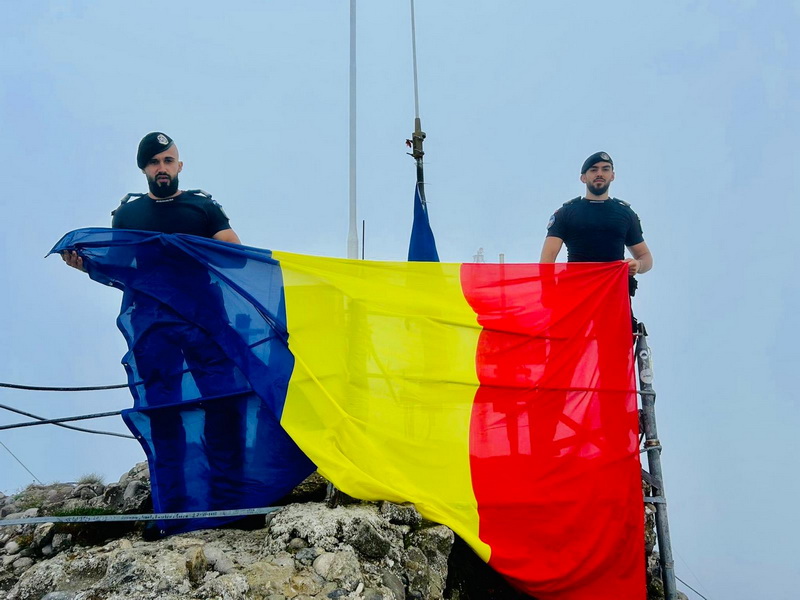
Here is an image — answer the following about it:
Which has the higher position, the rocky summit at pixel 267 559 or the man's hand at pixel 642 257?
the man's hand at pixel 642 257

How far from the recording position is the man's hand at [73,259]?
205 inches

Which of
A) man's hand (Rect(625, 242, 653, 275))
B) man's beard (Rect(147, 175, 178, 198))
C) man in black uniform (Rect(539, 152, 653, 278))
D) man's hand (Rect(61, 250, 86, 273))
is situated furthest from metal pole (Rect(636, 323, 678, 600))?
man's hand (Rect(61, 250, 86, 273))

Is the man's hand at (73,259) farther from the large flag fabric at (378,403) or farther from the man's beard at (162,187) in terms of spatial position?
the man's beard at (162,187)

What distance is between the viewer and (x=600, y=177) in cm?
641

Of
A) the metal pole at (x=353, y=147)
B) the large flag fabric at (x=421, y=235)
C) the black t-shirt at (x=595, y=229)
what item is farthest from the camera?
the large flag fabric at (x=421, y=235)

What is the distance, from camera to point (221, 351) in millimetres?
5254

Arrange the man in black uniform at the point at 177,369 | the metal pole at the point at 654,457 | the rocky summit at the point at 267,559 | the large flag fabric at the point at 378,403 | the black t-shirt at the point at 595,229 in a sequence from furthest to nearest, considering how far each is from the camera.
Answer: the black t-shirt at the point at 595,229 → the metal pole at the point at 654,457 → the man in black uniform at the point at 177,369 → the large flag fabric at the point at 378,403 → the rocky summit at the point at 267,559

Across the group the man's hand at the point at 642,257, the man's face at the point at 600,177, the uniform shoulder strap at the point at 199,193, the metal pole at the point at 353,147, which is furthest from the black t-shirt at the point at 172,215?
the man's hand at the point at 642,257

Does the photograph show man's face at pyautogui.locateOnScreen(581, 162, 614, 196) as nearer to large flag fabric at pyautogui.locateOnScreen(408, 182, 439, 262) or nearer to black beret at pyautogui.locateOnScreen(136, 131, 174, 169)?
large flag fabric at pyautogui.locateOnScreen(408, 182, 439, 262)

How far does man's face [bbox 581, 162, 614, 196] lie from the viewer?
641 centimetres

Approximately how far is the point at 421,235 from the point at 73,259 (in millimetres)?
5511

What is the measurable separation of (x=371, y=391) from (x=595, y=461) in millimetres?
A: 2013

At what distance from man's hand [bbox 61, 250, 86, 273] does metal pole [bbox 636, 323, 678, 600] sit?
5.03 m

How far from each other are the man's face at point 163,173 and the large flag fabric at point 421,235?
173 inches
